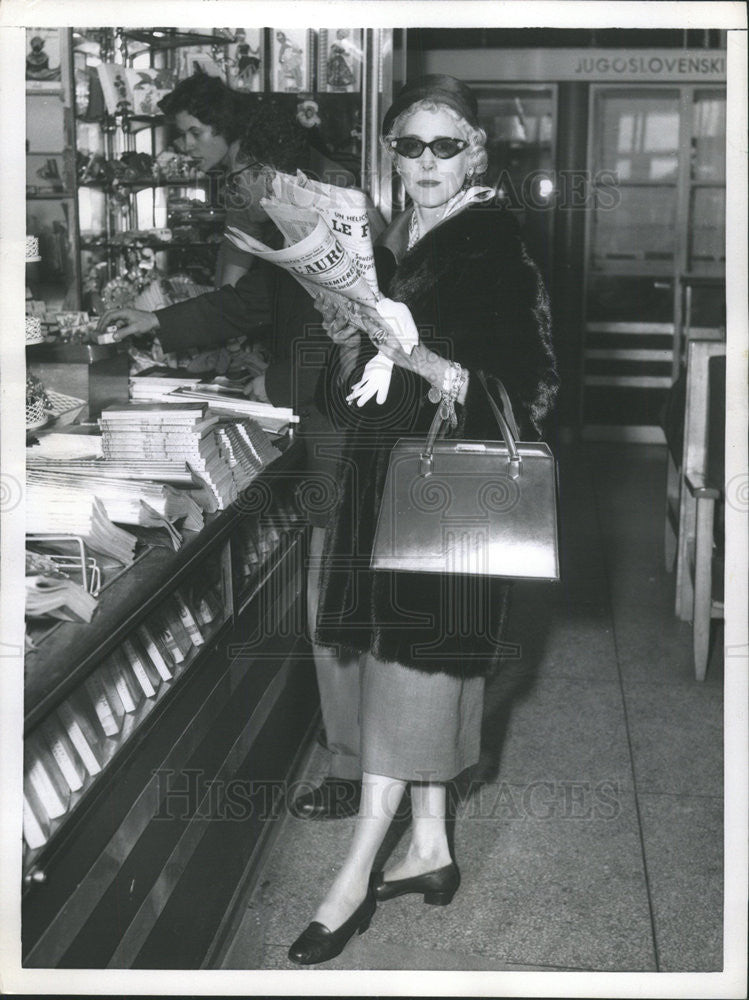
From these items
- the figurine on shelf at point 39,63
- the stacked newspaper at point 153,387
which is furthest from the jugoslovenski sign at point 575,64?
the stacked newspaper at point 153,387

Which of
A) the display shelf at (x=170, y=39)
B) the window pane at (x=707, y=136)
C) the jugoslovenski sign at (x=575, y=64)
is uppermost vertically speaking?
the jugoslovenski sign at (x=575, y=64)

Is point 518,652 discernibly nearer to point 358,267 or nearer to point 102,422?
point 102,422

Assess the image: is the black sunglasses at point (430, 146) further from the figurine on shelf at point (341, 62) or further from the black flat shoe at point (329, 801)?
the figurine on shelf at point (341, 62)

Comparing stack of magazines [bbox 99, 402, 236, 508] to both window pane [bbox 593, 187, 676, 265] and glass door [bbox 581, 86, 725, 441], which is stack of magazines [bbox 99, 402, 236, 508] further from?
window pane [bbox 593, 187, 676, 265]

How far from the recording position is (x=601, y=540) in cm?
545

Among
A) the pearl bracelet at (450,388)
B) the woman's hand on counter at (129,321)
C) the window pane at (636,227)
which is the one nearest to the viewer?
the pearl bracelet at (450,388)

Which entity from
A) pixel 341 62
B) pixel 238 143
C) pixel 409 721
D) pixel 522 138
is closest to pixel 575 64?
pixel 522 138

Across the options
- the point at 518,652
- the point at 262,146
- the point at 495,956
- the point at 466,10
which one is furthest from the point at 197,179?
the point at 495,956

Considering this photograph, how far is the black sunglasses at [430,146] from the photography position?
204cm

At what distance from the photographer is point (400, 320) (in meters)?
1.86

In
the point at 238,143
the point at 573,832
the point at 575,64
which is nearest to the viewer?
the point at 573,832

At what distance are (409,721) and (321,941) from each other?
0.47 m

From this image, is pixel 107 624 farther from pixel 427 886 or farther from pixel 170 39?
pixel 170 39

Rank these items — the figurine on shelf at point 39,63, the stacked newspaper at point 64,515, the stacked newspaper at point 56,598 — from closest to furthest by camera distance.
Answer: the stacked newspaper at point 56,598
the stacked newspaper at point 64,515
the figurine on shelf at point 39,63
